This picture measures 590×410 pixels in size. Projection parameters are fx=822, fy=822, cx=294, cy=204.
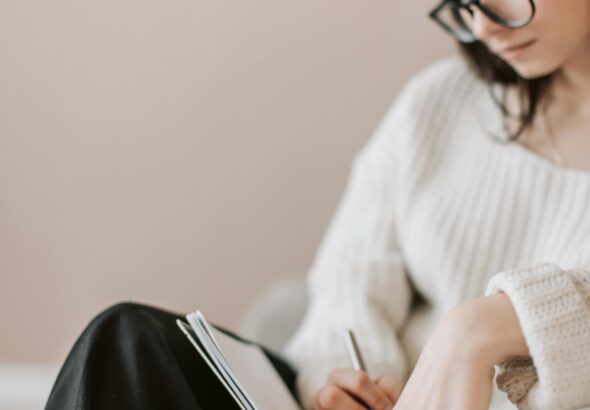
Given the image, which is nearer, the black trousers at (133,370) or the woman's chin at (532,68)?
the black trousers at (133,370)

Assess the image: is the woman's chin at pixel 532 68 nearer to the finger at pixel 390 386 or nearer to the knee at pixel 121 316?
the finger at pixel 390 386

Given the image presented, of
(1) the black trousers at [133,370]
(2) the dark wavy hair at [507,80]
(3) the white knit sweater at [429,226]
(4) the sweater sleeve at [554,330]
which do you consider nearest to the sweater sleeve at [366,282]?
(3) the white knit sweater at [429,226]

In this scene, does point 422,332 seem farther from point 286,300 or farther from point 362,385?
point 286,300

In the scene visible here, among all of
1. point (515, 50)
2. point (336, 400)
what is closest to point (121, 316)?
point (336, 400)

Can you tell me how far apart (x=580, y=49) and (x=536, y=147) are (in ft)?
0.44

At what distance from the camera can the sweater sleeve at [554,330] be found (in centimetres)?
76

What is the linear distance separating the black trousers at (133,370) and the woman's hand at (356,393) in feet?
0.36

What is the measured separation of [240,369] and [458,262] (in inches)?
14.6

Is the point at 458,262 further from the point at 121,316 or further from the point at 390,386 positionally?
→ the point at 121,316

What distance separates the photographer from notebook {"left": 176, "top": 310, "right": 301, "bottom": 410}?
792mm

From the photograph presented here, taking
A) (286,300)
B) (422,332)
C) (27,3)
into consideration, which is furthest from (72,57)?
(422,332)

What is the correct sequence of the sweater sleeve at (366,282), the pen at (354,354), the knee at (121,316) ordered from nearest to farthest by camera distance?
the knee at (121,316)
the pen at (354,354)
the sweater sleeve at (366,282)

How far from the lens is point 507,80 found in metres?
1.15

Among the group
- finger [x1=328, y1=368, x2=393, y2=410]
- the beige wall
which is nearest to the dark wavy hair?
the beige wall
